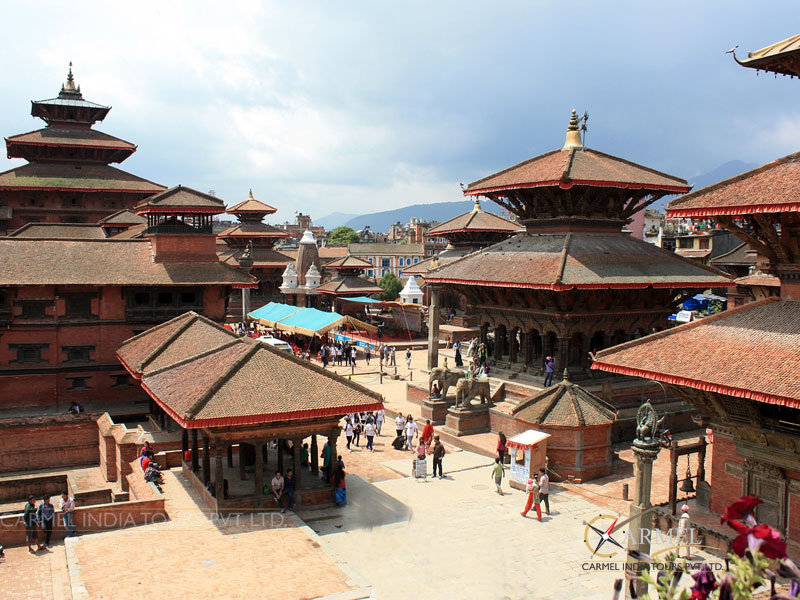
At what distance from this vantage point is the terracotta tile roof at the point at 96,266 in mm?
26275

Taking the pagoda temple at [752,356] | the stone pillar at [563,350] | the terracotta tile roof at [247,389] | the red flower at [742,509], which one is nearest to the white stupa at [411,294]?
the stone pillar at [563,350]

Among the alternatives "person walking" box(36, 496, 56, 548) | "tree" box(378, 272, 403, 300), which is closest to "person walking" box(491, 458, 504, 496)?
"person walking" box(36, 496, 56, 548)

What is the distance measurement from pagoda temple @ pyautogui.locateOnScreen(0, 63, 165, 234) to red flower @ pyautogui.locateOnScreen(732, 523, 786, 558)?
4609cm

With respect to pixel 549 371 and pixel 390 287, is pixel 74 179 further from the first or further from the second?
pixel 390 287

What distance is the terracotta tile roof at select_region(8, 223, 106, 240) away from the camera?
3778cm

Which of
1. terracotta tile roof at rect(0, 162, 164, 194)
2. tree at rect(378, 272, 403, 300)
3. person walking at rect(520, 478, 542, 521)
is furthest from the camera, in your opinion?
tree at rect(378, 272, 403, 300)

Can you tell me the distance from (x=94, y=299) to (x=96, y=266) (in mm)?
1330

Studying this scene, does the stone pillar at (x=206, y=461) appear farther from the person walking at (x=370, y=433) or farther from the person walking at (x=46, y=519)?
the person walking at (x=370, y=433)

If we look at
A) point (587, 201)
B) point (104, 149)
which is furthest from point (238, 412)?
point (104, 149)

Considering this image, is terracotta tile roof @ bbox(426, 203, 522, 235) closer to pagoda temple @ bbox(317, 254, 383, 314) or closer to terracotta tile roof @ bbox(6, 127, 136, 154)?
pagoda temple @ bbox(317, 254, 383, 314)

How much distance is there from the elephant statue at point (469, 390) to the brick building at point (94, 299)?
11.2 meters

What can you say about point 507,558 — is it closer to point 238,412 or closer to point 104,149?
point 238,412

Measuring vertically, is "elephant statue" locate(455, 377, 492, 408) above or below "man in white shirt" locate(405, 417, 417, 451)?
above

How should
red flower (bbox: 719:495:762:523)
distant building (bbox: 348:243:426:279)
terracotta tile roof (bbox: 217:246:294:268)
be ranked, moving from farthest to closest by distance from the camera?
distant building (bbox: 348:243:426:279) → terracotta tile roof (bbox: 217:246:294:268) → red flower (bbox: 719:495:762:523)
